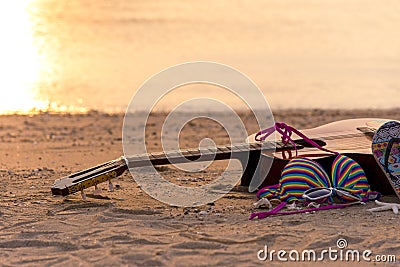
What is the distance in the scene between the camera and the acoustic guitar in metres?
4.88

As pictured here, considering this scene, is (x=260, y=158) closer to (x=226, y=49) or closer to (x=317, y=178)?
(x=317, y=178)

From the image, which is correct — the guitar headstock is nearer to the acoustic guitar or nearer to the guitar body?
the acoustic guitar

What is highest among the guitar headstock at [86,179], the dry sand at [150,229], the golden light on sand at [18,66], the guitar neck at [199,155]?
the golden light on sand at [18,66]

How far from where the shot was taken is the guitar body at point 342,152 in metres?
4.89

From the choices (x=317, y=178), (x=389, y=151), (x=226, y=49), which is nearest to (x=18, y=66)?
(x=226, y=49)

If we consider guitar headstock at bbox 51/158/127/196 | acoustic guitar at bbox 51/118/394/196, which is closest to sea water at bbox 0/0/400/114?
acoustic guitar at bbox 51/118/394/196

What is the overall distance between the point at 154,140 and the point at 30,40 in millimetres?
7847

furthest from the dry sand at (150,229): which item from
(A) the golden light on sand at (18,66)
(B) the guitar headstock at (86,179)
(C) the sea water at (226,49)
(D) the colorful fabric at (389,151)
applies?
(C) the sea water at (226,49)

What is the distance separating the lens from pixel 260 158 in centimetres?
524

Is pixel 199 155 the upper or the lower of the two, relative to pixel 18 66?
lower

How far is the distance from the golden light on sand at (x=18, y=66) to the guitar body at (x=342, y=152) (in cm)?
589

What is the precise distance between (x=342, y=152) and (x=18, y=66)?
9137mm

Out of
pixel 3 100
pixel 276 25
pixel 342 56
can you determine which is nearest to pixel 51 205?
pixel 3 100

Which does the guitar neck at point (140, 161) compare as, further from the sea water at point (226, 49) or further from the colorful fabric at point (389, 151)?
the sea water at point (226, 49)
